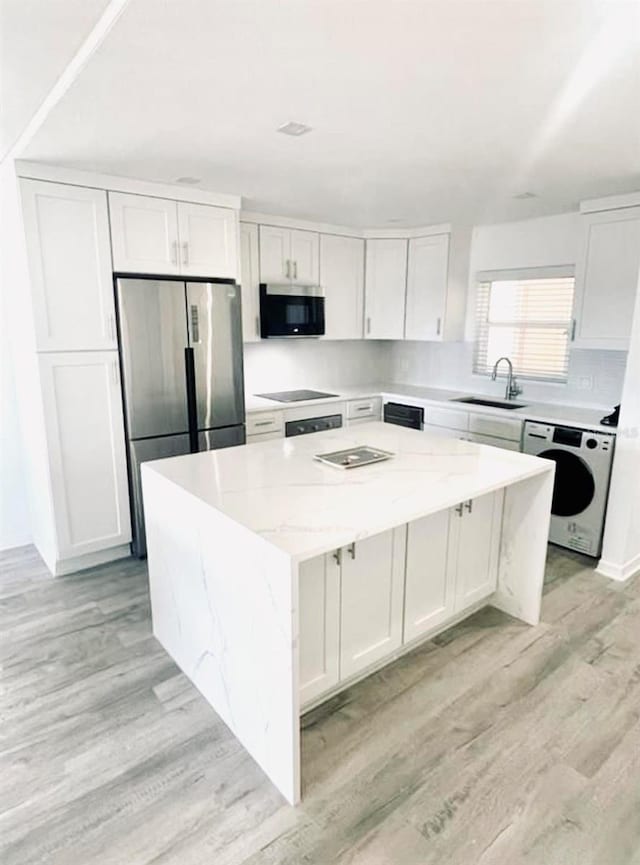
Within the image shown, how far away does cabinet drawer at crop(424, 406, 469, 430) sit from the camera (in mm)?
4078

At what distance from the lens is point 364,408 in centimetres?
461

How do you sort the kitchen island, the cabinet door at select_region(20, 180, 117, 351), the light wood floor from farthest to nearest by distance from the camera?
the cabinet door at select_region(20, 180, 117, 351) → the kitchen island → the light wood floor

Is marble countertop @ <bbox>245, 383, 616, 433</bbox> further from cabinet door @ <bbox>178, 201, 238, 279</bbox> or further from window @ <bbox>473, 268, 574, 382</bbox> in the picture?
cabinet door @ <bbox>178, 201, 238, 279</bbox>

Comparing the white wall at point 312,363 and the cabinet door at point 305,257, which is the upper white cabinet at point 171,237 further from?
the white wall at point 312,363

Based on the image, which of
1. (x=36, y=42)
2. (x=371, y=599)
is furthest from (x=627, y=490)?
(x=36, y=42)

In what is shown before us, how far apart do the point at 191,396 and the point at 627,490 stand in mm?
2807

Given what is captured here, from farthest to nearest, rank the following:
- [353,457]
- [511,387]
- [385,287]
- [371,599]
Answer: [385,287]
[511,387]
[353,457]
[371,599]

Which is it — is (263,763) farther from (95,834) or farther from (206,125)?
(206,125)

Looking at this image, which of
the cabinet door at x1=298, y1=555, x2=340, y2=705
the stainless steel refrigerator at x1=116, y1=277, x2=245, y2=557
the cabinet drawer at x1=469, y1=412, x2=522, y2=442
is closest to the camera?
the cabinet door at x1=298, y1=555, x2=340, y2=705

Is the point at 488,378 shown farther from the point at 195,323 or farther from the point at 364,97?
the point at 364,97

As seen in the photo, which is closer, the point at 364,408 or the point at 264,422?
the point at 264,422

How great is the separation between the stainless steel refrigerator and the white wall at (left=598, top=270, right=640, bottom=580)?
2.47 m

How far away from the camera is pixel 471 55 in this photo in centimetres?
159

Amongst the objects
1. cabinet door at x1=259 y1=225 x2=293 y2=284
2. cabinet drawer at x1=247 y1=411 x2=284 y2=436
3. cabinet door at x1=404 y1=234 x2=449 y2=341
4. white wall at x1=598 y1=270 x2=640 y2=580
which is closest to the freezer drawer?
cabinet drawer at x1=247 y1=411 x2=284 y2=436
